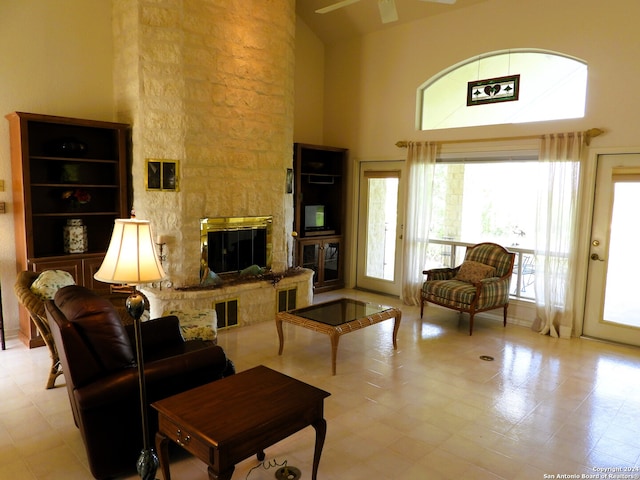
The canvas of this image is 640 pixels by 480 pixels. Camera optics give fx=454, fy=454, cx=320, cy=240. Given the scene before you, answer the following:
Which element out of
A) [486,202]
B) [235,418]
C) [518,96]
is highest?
[518,96]

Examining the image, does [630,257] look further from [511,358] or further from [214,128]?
[214,128]

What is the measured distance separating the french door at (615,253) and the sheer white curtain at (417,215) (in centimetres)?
198

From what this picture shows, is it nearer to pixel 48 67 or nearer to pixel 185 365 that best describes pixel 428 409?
pixel 185 365

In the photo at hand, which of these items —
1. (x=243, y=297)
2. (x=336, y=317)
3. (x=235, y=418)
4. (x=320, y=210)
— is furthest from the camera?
(x=320, y=210)

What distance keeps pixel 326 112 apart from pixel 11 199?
15.3ft

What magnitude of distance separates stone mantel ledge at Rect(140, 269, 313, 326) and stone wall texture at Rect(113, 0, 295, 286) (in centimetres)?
32

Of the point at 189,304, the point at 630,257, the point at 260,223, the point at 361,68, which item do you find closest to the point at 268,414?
the point at 189,304

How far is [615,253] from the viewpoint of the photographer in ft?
16.0

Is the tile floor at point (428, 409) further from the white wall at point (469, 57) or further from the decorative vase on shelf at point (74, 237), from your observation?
the white wall at point (469, 57)

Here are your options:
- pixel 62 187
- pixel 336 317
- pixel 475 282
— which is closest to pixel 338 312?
pixel 336 317

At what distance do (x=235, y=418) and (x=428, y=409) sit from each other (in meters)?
1.85

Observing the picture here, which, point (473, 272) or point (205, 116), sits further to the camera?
point (473, 272)

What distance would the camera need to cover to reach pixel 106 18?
5.03 metres

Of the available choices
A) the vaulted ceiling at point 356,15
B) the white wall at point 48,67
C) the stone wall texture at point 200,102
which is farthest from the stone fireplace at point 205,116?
the vaulted ceiling at point 356,15
